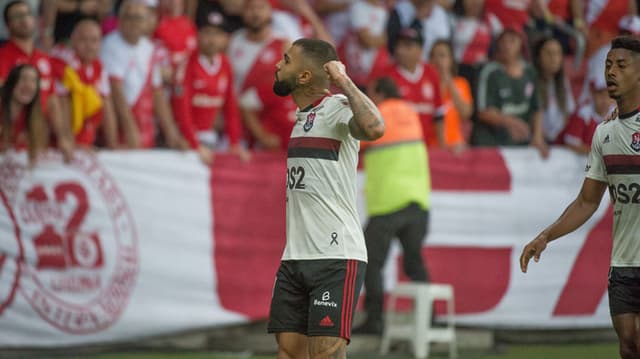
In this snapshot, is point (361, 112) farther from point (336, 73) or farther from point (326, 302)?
point (326, 302)

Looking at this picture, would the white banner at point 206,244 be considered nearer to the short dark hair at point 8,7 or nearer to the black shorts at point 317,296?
the short dark hair at point 8,7

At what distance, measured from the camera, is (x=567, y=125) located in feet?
47.2

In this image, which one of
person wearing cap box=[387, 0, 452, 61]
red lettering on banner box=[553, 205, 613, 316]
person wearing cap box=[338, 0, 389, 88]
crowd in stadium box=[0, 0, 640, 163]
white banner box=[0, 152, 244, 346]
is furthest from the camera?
person wearing cap box=[387, 0, 452, 61]

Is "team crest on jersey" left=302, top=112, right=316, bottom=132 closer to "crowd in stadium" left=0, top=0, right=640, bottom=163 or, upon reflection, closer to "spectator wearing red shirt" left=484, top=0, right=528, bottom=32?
"crowd in stadium" left=0, top=0, right=640, bottom=163

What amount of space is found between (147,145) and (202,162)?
2.25ft

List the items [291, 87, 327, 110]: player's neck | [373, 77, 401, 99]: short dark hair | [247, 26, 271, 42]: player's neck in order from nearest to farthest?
[291, 87, 327, 110]: player's neck, [373, 77, 401, 99]: short dark hair, [247, 26, 271, 42]: player's neck

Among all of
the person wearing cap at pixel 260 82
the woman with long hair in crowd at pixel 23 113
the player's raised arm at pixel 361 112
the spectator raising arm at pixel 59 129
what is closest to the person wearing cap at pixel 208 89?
the person wearing cap at pixel 260 82

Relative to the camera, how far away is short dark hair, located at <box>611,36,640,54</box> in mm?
7777

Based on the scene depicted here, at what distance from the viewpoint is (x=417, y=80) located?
1388 cm

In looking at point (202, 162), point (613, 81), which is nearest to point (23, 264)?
point (202, 162)

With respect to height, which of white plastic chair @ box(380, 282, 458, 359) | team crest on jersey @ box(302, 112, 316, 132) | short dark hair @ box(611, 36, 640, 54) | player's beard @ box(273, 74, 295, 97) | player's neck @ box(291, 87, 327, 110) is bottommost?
white plastic chair @ box(380, 282, 458, 359)

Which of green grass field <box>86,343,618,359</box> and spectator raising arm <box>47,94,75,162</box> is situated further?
green grass field <box>86,343,618,359</box>

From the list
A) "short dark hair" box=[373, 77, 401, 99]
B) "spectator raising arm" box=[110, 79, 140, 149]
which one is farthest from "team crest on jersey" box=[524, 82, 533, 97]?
"spectator raising arm" box=[110, 79, 140, 149]

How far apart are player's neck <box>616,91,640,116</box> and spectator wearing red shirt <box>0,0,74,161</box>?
584cm
